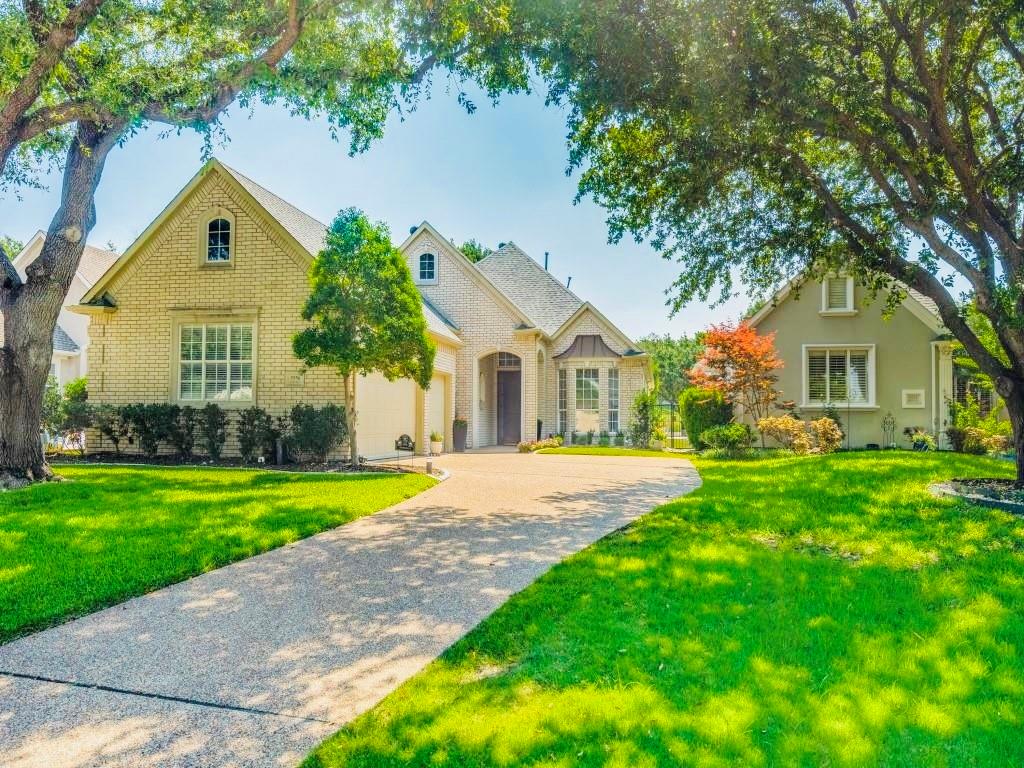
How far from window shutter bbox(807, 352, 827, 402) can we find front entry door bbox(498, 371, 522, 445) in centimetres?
944

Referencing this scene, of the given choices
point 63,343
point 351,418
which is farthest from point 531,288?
point 63,343

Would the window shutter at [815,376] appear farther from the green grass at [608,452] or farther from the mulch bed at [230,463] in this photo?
the mulch bed at [230,463]

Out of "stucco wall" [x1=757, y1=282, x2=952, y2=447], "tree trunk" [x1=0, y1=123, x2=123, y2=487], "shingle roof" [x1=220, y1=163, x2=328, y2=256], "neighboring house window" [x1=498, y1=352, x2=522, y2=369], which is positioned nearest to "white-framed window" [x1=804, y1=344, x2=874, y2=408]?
"stucco wall" [x1=757, y1=282, x2=952, y2=447]

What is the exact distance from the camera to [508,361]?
2217 centimetres

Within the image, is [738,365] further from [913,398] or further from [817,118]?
[817,118]

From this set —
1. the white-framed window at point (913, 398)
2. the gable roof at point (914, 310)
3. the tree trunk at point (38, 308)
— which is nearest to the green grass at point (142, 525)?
the tree trunk at point (38, 308)

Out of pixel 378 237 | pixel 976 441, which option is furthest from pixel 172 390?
pixel 976 441

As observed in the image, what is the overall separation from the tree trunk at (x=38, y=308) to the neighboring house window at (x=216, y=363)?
378 cm

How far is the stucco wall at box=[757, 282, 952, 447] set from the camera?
18.1 metres

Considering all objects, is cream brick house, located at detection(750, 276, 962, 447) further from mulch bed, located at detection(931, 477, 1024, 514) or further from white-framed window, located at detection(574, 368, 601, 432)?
mulch bed, located at detection(931, 477, 1024, 514)

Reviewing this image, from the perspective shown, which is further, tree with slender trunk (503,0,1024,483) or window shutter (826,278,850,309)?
window shutter (826,278,850,309)

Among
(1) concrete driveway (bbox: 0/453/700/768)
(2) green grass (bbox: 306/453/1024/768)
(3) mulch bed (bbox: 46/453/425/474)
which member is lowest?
(1) concrete driveway (bbox: 0/453/700/768)

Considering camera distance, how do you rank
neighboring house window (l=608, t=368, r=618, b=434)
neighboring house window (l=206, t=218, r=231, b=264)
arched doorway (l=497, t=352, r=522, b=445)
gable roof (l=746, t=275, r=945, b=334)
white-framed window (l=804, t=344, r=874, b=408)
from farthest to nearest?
arched doorway (l=497, t=352, r=522, b=445)
neighboring house window (l=608, t=368, r=618, b=434)
white-framed window (l=804, t=344, r=874, b=408)
gable roof (l=746, t=275, r=945, b=334)
neighboring house window (l=206, t=218, r=231, b=264)

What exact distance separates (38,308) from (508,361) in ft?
46.5
